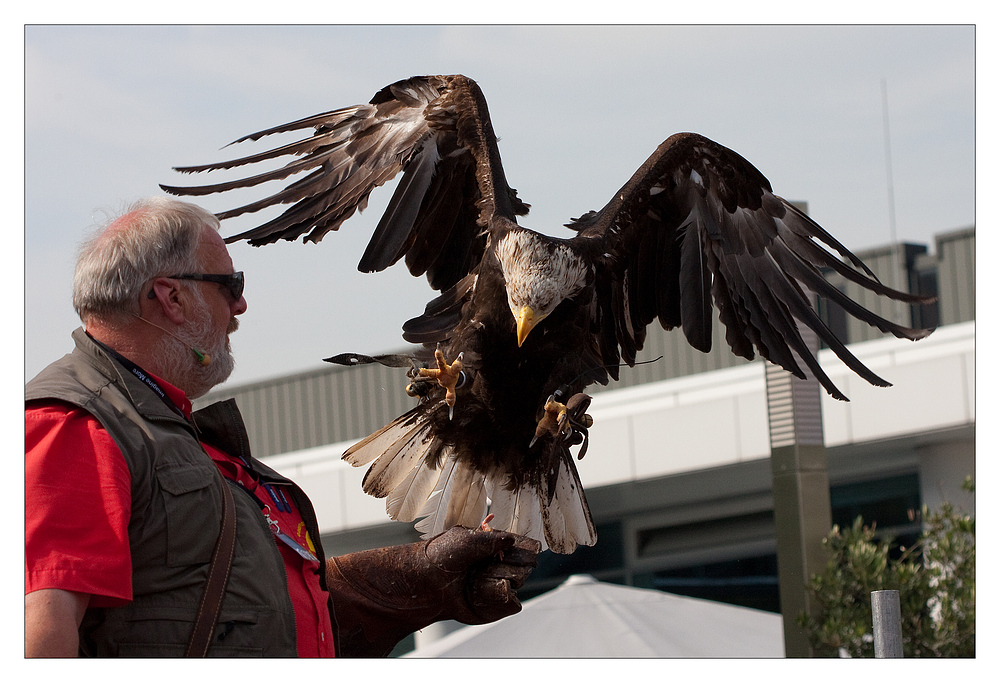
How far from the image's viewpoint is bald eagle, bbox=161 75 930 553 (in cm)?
268

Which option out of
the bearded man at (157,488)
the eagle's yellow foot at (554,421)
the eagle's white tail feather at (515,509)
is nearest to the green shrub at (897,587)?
the eagle's white tail feather at (515,509)

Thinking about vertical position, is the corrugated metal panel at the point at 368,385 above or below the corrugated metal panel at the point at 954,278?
below

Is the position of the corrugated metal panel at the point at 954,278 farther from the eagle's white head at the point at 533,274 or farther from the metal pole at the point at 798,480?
the eagle's white head at the point at 533,274

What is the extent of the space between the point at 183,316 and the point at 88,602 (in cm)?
57

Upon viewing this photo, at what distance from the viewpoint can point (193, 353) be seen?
6.30ft

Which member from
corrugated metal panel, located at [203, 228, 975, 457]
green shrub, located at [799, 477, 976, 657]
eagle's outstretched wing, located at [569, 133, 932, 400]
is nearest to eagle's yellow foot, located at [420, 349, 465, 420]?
eagle's outstretched wing, located at [569, 133, 932, 400]

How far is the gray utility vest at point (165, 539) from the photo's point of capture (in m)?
1.63

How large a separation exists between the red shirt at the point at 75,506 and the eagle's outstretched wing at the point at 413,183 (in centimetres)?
118

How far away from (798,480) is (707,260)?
333 centimetres

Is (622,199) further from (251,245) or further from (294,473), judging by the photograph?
(294,473)

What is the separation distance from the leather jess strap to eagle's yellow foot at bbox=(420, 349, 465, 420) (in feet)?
2.83

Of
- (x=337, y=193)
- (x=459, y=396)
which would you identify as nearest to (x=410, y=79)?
(x=337, y=193)

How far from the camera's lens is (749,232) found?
300 cm

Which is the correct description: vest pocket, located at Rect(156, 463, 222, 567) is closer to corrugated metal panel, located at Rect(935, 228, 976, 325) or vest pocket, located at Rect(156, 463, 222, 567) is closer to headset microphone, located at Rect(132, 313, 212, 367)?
headset microphone, located at Rect(132, 313, 212, 367)
